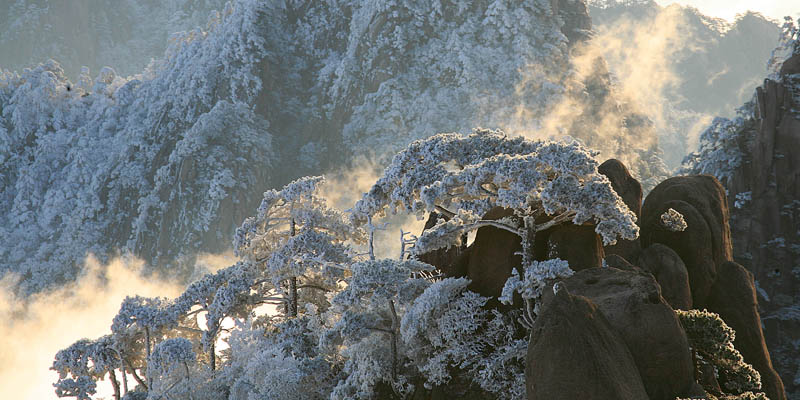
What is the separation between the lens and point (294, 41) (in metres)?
91.1

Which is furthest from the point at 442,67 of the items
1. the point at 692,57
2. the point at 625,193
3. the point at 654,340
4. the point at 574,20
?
the point at 692,57

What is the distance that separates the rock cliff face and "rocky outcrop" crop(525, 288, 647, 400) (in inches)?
955

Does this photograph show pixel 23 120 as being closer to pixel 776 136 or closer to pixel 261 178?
pixel 261 178

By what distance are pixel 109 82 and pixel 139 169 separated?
1906 cm

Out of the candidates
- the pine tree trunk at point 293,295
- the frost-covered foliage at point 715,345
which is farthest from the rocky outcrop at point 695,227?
the pine tree trunk at point 293,295

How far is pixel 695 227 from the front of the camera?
2250 centimetres

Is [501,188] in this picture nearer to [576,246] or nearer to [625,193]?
[576,246]

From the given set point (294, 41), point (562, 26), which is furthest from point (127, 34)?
point (562, 26)

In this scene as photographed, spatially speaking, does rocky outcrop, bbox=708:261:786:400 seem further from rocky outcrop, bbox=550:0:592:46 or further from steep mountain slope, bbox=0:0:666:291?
rocky outcrop, bbox=550:0:592:46

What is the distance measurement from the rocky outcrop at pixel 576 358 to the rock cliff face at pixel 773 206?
24.3m

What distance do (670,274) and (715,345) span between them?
165 inches

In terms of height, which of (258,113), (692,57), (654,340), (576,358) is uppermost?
(692,57)

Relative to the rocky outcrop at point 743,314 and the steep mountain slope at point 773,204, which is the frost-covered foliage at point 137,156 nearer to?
the steep mountain slope at point 773,204

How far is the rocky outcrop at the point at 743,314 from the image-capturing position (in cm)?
2148
